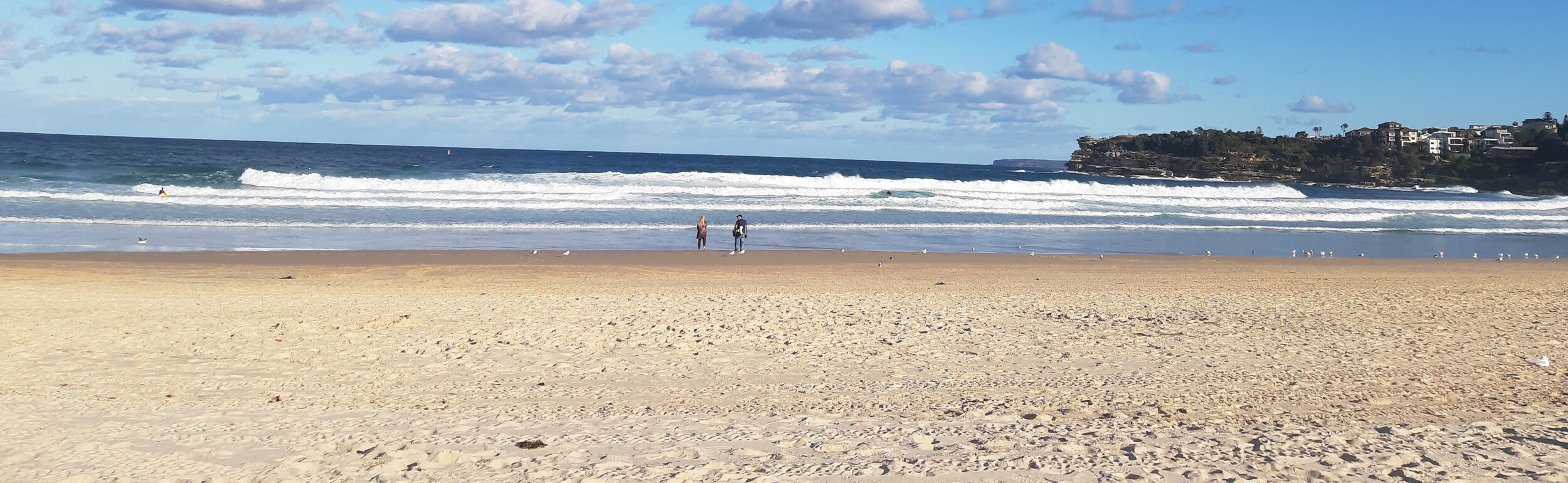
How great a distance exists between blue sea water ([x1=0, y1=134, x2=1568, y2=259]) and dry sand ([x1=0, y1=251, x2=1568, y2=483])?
8.44m

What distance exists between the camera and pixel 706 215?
31141 mm

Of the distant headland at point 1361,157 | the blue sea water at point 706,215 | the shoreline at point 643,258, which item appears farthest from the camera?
the distant headland at point 1361,157

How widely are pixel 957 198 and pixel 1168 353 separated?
34.6 m

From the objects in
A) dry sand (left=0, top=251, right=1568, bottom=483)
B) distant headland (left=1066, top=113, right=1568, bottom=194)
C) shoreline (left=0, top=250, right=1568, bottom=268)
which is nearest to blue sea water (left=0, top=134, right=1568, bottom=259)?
shoreline (left=0, top=250, right=1568, bottom=268)

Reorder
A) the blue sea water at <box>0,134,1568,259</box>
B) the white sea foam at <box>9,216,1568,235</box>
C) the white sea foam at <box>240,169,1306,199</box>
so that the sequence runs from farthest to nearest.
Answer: the white sea foam at <box>240,169,1306,199</box> < the white sea foam at <box>9,216,1568,235</box> < the blue sea water at <box>0,134,1568,259</box>

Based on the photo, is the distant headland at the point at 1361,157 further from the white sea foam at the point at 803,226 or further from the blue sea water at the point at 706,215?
the white sea foam at the point at 803,226

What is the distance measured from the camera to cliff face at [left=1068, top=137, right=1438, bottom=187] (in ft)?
253

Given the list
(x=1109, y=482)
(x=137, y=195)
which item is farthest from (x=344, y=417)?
(x=137, y=195)

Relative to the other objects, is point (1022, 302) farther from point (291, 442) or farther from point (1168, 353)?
point (291, 442)

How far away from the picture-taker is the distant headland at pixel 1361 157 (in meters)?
72.2

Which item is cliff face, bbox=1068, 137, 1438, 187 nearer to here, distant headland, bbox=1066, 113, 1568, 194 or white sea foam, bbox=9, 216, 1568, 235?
distant headland, bbox=1066, 113, 1568, 194

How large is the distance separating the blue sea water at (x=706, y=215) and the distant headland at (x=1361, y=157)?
18.2 metres

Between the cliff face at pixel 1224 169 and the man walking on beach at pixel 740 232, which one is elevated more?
the cliff face at pixel 1224 169

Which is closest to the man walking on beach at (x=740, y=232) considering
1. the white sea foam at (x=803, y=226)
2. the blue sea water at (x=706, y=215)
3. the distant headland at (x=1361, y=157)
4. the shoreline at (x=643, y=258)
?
the shoreline at (x=643, y=258)
